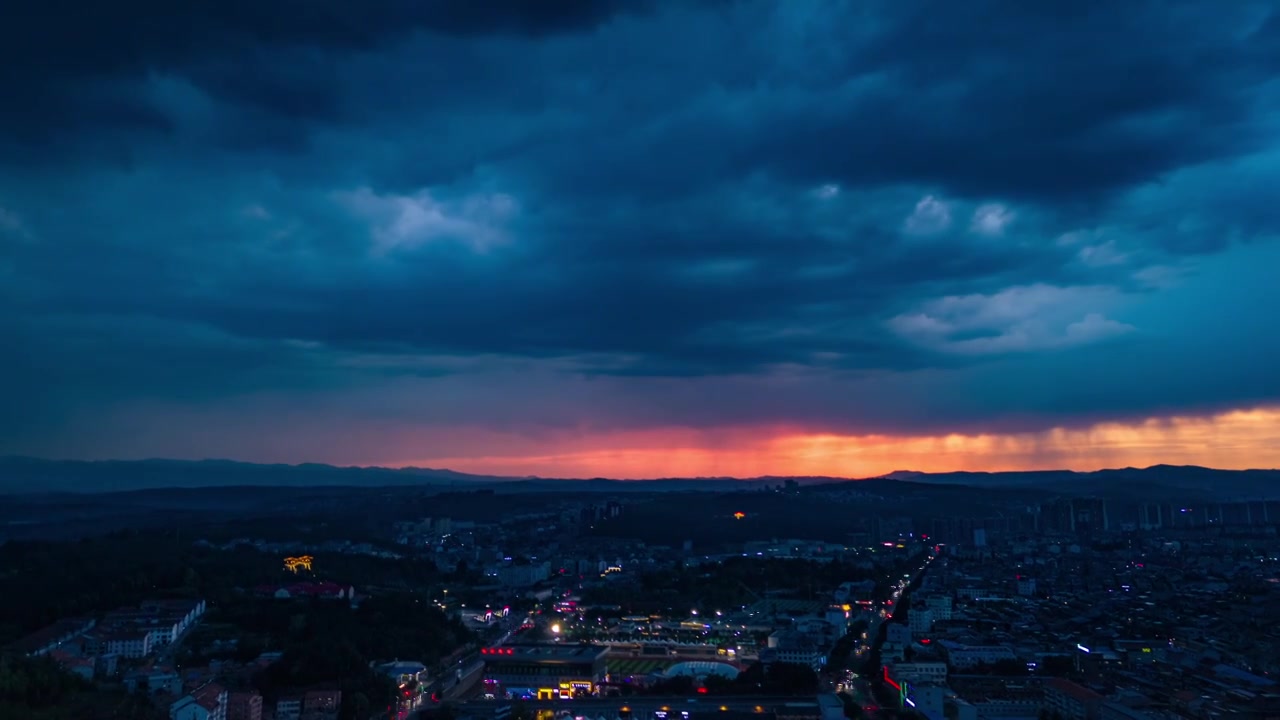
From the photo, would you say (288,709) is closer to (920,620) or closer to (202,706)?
(202,706)

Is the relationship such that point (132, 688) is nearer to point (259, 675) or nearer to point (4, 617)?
point (259, 675)

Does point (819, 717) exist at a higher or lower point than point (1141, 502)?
lower

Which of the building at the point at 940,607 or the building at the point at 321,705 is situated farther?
the building at the point at 940,607

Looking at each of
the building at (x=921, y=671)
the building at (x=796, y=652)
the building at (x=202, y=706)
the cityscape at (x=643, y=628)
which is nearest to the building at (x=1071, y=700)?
the cityscape at (x=643, y=628)

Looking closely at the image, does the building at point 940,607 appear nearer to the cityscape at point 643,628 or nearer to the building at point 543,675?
the cityscape at point 643,628

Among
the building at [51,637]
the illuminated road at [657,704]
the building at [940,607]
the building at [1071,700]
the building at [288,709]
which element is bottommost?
the building at [288,709]

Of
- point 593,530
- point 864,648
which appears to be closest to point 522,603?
point 864,648

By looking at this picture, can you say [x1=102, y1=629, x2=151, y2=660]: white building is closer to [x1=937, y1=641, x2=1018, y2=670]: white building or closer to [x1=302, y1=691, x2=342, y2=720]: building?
[x1=302, y1=691, x2=342, y2=720]: building
